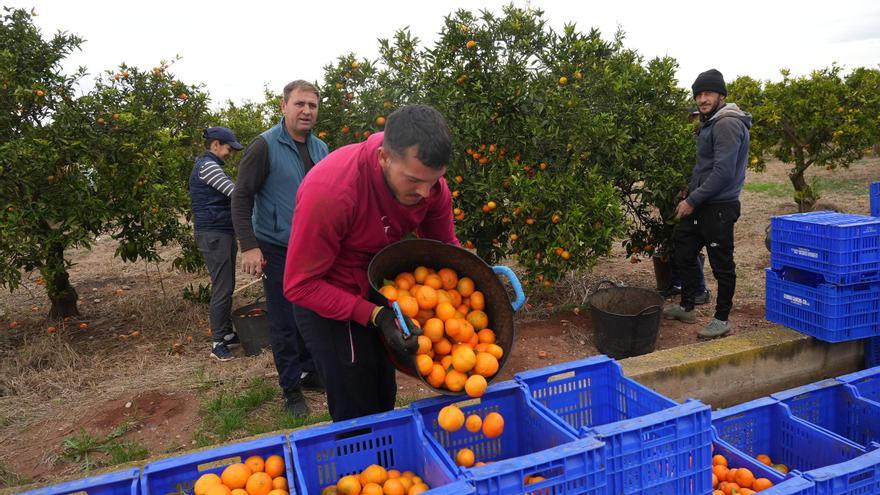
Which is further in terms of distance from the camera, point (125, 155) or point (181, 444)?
point (125, 155)

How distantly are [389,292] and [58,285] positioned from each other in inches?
Answer: 216

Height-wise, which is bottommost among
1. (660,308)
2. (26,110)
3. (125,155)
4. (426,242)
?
(660,308)

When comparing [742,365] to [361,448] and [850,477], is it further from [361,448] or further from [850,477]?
[361,448]

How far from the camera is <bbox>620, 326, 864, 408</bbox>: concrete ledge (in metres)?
3.75

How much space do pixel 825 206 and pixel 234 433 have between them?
9560mm

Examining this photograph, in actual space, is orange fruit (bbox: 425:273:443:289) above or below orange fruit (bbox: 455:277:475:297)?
above

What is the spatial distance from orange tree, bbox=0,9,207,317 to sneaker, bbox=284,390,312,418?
2788 mm

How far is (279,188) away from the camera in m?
3.77

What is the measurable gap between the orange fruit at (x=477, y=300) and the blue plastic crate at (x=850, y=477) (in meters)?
1.30

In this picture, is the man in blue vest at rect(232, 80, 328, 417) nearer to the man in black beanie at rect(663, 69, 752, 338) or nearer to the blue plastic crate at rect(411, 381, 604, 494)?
the blue plastic crate at rect(411, 381, 604, 494)

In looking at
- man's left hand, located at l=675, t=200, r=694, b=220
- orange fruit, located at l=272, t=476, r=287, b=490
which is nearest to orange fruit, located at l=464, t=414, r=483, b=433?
orange fruit, located at l=272, t=476, r=287, b=490

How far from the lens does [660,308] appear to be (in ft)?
14.8

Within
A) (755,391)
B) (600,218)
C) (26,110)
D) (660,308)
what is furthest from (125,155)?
(755,391)

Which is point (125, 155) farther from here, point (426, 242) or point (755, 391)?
point (755, 391)
